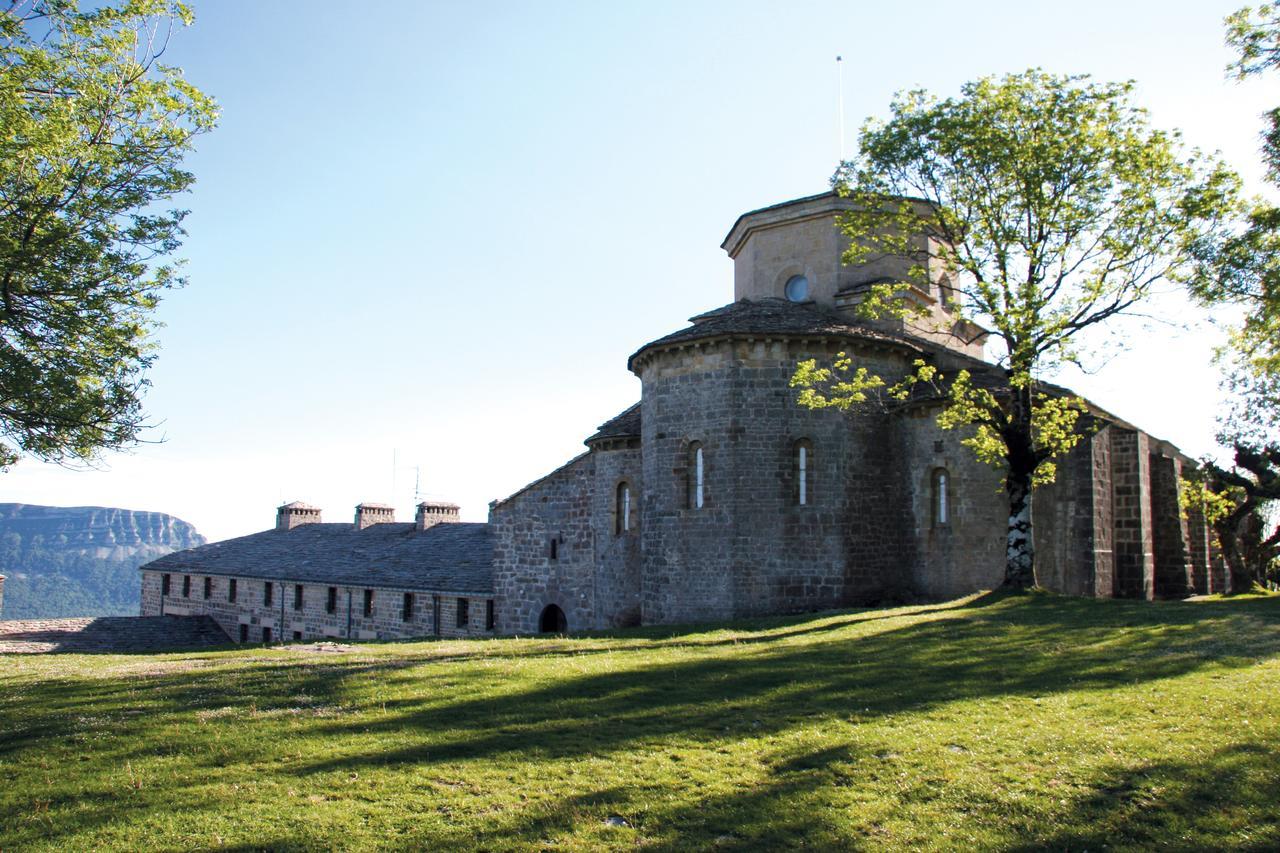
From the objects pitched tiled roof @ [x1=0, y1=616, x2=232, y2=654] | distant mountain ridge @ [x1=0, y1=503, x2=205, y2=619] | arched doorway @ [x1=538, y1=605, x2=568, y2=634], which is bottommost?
distant mountain ridge @ [x1=0, y1=503, x2=205, y2=619]

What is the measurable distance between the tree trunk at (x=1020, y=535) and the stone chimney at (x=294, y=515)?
39.7m

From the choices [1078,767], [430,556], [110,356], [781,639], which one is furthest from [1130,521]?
[430,556]

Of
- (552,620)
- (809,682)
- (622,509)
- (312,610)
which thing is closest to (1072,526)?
(809,682)

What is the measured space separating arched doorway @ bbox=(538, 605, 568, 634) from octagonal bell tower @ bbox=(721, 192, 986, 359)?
11.5 metres

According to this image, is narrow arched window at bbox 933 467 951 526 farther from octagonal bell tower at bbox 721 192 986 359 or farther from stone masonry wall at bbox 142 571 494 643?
stone masonry wall at bbox 142 571 494 643

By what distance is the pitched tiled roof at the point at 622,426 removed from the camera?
23.8 meters

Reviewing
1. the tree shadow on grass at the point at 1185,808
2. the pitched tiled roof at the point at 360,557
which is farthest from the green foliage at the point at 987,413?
the pitched tiled roof at the point at 360,557

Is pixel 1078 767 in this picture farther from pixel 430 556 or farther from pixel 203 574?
pixel 203 574

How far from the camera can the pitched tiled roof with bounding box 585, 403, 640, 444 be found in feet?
78.1

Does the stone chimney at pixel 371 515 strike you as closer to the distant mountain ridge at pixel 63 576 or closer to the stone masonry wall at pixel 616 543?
the stone masonry wall at pixel 616 543

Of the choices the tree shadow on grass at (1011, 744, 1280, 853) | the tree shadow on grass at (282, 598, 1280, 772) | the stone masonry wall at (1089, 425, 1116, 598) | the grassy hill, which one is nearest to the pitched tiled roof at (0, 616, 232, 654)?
the grassy hill

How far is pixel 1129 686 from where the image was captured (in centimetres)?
938

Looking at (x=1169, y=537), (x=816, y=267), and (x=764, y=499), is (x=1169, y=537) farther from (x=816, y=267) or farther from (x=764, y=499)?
(x=816, y=267)

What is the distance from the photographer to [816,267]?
24625 millimetres
